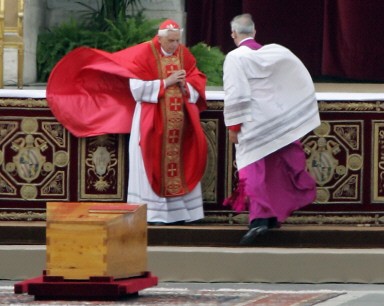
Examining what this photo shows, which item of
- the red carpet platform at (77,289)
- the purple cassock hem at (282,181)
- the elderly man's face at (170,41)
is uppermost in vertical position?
the elderly man's face at (170,41)

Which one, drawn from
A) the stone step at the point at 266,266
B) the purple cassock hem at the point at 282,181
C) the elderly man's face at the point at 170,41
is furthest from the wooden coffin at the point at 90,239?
the elderly man's face at the point at 170,41

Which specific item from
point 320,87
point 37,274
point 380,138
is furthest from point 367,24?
point 37,274

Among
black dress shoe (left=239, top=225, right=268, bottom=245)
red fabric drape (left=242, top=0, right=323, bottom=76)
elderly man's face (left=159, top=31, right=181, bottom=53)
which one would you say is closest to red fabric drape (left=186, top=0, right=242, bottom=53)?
red fabric drape (left=242, top=0, right=323, bottom=76)

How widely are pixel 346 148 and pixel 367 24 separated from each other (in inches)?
251

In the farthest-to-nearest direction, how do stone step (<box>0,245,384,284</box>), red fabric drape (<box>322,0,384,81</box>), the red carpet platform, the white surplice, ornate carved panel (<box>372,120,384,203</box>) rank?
1. red fabric drape (<box>322,0,384,81</box>)
2. ornate carved panel (<box>372,120,384,203</box>)
3. stone step (<box>0,245,384,284</box>)
4. the white surplice
5. the red carpet platform

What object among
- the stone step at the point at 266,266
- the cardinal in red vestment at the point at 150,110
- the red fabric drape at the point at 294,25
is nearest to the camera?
the stone step at the point at 266,266

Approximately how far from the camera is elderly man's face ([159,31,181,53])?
14.8m

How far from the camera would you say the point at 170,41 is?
14789mm

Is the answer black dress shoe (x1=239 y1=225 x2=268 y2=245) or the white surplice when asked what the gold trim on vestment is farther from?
black dress shoe (x1=239 y1=225 x2=268 y2=245)

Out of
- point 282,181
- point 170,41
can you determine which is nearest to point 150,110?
point 170,41

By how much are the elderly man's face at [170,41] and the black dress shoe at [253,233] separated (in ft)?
5.24

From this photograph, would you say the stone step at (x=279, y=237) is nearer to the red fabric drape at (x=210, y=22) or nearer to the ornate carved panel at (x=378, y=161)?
the ornate carved panel at (x=378, y=161)

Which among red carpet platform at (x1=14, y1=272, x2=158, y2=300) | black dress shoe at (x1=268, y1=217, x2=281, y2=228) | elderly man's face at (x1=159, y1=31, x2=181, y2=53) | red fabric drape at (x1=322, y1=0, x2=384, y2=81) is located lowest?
red carpet platform at (x1=14, y1=272, x2=158, y2=300)

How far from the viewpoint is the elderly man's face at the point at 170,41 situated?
14766 mm
